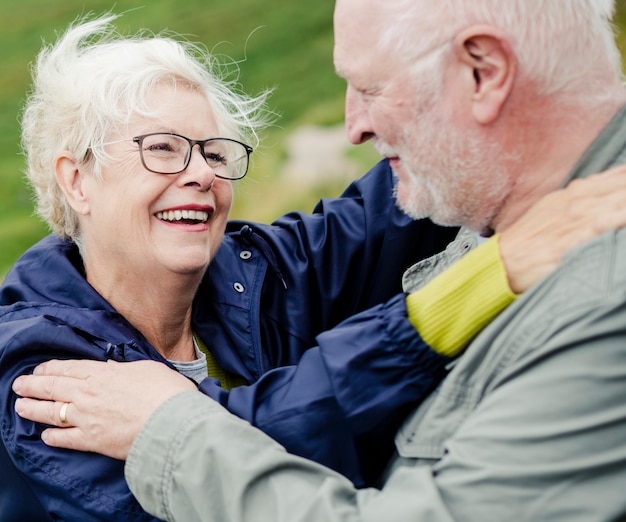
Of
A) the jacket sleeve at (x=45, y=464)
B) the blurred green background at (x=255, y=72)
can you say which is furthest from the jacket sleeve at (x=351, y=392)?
the blurred green background at (x=255, y=72)

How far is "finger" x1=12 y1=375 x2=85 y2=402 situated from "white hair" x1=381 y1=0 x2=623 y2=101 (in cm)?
123

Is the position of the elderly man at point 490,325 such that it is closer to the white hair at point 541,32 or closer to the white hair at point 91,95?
the white hair at point 541,32

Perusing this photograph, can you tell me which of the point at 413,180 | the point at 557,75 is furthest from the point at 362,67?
the point at 557,75

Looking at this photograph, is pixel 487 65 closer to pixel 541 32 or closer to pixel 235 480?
pixel 541 32

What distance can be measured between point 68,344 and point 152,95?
2.88 ft

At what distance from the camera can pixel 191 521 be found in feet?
7.06

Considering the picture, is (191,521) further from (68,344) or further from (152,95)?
(152,95)

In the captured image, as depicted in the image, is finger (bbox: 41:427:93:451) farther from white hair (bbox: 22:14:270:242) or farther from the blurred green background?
the blurred green background

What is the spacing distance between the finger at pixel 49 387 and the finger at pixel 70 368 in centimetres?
2

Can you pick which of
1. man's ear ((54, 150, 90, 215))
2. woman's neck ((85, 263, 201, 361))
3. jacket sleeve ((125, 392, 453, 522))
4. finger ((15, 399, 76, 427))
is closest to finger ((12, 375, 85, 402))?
finger ((15, 399, 76, 427))

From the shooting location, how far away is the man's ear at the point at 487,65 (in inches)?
85.2

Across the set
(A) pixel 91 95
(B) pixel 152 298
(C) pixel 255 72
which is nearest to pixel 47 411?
(B) pixel 152 298

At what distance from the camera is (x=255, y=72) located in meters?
8.52

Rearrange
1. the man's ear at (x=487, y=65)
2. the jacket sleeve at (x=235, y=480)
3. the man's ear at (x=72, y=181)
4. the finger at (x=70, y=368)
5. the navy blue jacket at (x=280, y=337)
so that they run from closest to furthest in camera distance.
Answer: the jacket sleeve at (x=235, y=480) < the man's ear at (x=487, y=65) < the navy blue jacket at (x=280, y=337) < the finger at (x=70, y=368) < the man's ear at (x=72, y=181)
